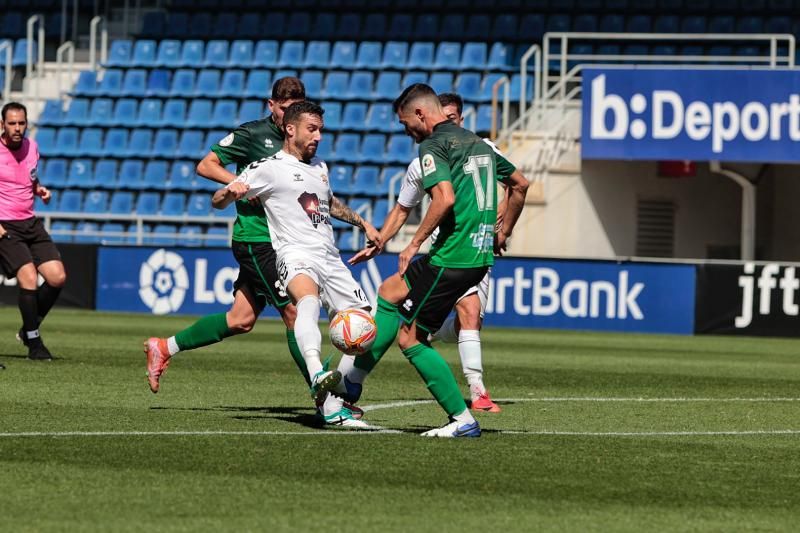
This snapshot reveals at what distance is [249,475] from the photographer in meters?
6.49

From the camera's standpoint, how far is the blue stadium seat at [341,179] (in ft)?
85.2

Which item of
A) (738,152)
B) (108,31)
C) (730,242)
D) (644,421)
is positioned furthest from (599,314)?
(108,31)

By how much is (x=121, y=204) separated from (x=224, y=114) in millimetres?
2506

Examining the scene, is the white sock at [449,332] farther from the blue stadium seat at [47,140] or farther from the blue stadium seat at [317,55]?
the blue stadium seat at [47,140]

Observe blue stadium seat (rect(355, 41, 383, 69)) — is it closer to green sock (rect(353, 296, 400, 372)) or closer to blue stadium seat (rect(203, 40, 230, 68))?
blue stadium seat (rect(203, 40, 230, 68))

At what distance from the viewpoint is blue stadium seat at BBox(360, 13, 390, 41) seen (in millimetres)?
29469

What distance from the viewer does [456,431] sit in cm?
791

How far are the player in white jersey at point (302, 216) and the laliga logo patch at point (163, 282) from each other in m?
15.0

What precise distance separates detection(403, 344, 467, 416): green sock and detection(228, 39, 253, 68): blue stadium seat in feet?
72.1

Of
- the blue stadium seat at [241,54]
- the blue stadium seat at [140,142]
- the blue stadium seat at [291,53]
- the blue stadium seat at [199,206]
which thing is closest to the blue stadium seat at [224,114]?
the blue stadium seat at [241,54]

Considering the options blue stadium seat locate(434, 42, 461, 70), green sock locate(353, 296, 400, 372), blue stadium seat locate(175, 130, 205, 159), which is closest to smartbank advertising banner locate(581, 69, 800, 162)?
blue stadium seat locate(434, 42, 461, 70)

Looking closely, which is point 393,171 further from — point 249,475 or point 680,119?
point 249,475

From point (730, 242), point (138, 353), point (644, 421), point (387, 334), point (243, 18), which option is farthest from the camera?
point (243, 18)

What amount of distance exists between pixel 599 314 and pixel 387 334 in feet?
45.0
